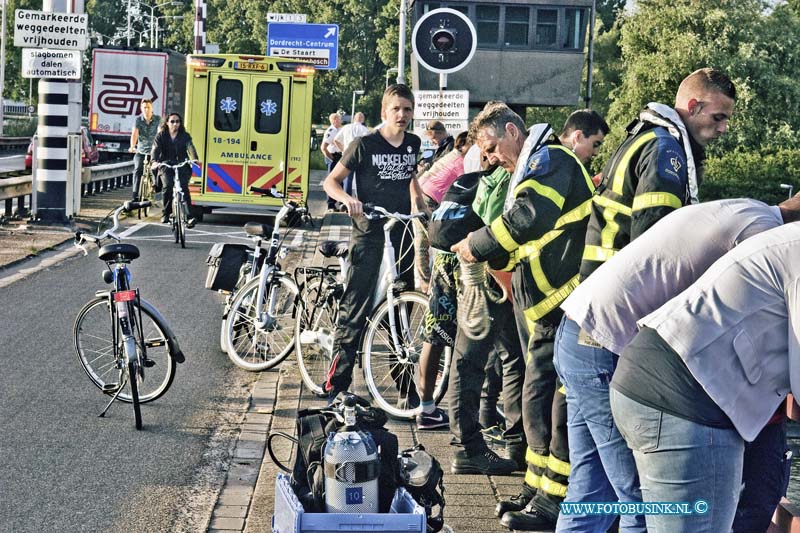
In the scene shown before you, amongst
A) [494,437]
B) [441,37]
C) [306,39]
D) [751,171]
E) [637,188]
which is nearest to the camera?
[637,188]

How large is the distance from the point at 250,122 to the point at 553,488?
16642mm

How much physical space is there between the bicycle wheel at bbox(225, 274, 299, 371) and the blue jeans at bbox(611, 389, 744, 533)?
5777mm

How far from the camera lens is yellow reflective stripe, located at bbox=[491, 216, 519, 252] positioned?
5.80 metres

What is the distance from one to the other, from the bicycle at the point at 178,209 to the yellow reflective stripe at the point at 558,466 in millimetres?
12455

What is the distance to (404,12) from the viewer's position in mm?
29250

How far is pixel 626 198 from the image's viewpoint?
16.9ft

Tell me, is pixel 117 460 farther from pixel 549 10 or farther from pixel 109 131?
pixel 549 10

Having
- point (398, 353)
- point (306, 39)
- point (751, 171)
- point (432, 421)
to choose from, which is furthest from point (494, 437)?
point (751, 171)

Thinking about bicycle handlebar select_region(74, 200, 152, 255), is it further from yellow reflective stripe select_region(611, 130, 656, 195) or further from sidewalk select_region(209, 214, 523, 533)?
yellow reflective stripe select_region(611, 130, 656, 195)

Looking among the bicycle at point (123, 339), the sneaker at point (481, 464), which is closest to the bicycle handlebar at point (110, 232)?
the bicycle at point (123, 339)

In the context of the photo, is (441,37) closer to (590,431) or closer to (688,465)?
(590,431)

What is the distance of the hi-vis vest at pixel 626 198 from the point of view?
4.97 metres

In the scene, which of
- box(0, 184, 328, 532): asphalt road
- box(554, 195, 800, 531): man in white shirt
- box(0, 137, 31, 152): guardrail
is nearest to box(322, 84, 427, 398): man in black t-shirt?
box(0, 184, 328, 532): asphalt road

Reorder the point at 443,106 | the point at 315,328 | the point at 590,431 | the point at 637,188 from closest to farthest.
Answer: the point at 590,431 < the point at 637,188 < the point at 315,328 < the point at 443,106
